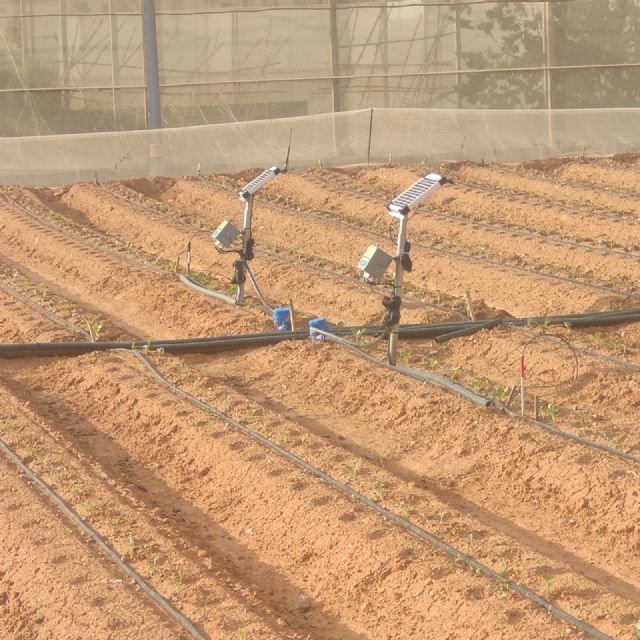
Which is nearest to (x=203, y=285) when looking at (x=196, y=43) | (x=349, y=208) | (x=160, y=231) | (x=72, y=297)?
(x=72, y=297)

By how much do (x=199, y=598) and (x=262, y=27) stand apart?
19.1 m

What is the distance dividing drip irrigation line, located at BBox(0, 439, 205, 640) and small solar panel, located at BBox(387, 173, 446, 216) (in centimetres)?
289

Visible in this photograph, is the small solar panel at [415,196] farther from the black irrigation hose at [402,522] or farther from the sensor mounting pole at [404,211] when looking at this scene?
the black irrigation hose at [402,522]

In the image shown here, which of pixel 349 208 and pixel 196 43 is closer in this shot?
pixel 349 208

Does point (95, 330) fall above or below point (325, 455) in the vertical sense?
above

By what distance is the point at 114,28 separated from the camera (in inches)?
925

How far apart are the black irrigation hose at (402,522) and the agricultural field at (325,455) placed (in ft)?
0.05

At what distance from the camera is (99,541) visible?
6406mm

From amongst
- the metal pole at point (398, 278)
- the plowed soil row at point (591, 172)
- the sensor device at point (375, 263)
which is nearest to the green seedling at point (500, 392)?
the metal pole at point (398, 278)

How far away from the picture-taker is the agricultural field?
19.0ft

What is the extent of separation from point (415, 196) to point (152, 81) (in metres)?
13.6

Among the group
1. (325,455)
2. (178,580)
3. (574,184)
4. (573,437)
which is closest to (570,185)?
(574,184)

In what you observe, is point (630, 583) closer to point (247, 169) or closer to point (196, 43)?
point (247, 169)

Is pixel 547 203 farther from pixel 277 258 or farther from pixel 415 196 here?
pixel 415 196
